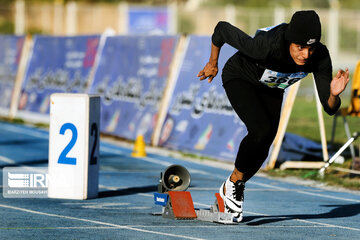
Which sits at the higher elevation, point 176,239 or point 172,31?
point 172,31

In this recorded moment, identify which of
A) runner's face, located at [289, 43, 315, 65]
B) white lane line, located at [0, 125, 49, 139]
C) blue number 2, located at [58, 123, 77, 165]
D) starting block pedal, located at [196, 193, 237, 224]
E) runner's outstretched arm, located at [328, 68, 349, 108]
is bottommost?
white lane line, located at [0, 125, 49, 139]

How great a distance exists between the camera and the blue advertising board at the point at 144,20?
42812 millimetres

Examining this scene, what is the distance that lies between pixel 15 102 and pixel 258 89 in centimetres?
1551

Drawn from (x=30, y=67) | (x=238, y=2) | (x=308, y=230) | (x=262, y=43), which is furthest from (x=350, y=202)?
(x=238, y=2)

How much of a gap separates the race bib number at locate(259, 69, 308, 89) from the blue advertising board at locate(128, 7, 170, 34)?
34731 mm

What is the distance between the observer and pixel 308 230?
27.1 ft

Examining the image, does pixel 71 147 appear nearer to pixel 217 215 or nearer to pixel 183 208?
pixel 183 208

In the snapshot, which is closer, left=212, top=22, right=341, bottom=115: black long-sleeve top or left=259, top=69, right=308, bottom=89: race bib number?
left=212, top=22, right=341, bottom=115: black long-sleeve top

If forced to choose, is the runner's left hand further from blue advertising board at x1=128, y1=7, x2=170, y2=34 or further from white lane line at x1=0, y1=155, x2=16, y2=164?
blue advertising board at x1=128, y1=7, x2=170, y2=34

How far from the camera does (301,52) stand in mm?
7430

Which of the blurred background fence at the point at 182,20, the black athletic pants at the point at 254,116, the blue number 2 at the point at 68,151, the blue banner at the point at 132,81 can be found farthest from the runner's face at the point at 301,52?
the blurred background fence at the point at 182,20

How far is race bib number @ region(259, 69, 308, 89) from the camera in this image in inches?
309

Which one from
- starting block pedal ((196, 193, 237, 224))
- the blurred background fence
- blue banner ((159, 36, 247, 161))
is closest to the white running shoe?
starting block pedal ((196, 193, 237, 224))

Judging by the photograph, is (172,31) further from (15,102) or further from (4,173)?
(4,173)
